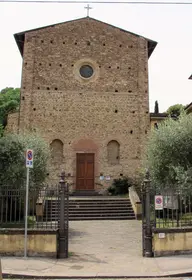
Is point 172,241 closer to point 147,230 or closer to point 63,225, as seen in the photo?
point 147,230

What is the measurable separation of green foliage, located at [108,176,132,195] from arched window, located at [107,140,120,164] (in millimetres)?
1582

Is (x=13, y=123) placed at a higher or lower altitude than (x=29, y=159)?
higher

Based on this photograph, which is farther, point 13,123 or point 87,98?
point 87,98

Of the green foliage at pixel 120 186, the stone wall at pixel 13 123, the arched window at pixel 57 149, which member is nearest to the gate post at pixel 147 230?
the green foliage at pixel 120 186

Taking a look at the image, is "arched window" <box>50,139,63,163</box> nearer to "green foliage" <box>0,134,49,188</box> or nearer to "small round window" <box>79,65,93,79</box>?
"small round window" <box>79,65,93,79</box>

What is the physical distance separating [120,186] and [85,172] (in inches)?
106

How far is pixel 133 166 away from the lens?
23.5 metres

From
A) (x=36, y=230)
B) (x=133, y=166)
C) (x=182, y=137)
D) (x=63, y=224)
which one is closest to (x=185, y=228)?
(x=63, y=224)

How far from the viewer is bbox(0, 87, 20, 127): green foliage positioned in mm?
41597

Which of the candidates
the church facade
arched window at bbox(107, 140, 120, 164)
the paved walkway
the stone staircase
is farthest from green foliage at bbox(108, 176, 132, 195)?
the paved walkway

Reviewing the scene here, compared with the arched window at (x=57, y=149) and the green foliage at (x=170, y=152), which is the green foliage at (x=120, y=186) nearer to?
the arched window at (x=57, y=149)

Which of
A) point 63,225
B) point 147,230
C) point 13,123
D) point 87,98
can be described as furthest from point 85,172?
point 147,230

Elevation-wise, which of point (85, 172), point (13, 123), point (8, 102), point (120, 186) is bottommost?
point (120, 186)

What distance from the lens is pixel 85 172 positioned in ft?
76.7
